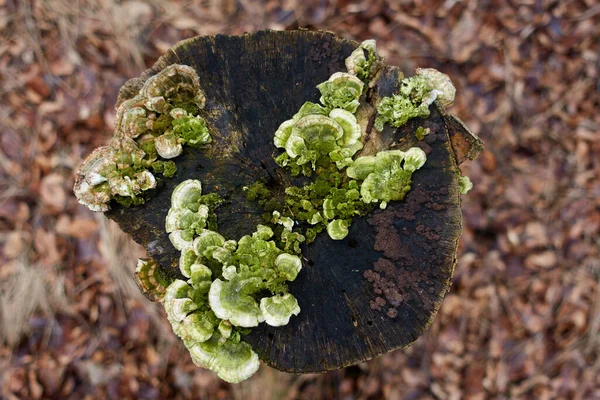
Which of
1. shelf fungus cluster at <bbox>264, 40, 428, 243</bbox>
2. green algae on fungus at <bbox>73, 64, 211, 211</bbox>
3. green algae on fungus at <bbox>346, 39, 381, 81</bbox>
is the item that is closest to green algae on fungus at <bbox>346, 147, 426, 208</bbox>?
shelf fungus cluster at <bbox>264, 40, 428, 243</bbox>

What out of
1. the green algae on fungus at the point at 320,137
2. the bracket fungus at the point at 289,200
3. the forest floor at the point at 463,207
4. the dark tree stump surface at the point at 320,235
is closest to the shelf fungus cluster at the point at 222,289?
the bracket fungus at the point at 289,200

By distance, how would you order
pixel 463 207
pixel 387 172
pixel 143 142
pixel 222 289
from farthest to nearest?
pixel 463 207 → pixel 143 142 → pixel 387 172 → pixel 222 289

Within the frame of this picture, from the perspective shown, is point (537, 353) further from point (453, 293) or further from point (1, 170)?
point (1, 170)

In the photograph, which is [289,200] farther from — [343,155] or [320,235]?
[343,155]

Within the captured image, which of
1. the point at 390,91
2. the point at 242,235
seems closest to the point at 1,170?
the point at 242,235

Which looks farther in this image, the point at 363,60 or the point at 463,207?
the point at 463,207

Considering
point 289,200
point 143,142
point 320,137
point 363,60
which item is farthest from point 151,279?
point 363,60

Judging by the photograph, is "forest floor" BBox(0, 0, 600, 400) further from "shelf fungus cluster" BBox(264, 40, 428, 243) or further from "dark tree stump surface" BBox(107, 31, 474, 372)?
→ "shelf fungus cluster" BBox(264, 40, 428, 243)

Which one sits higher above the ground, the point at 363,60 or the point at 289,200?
the point at 363,60
